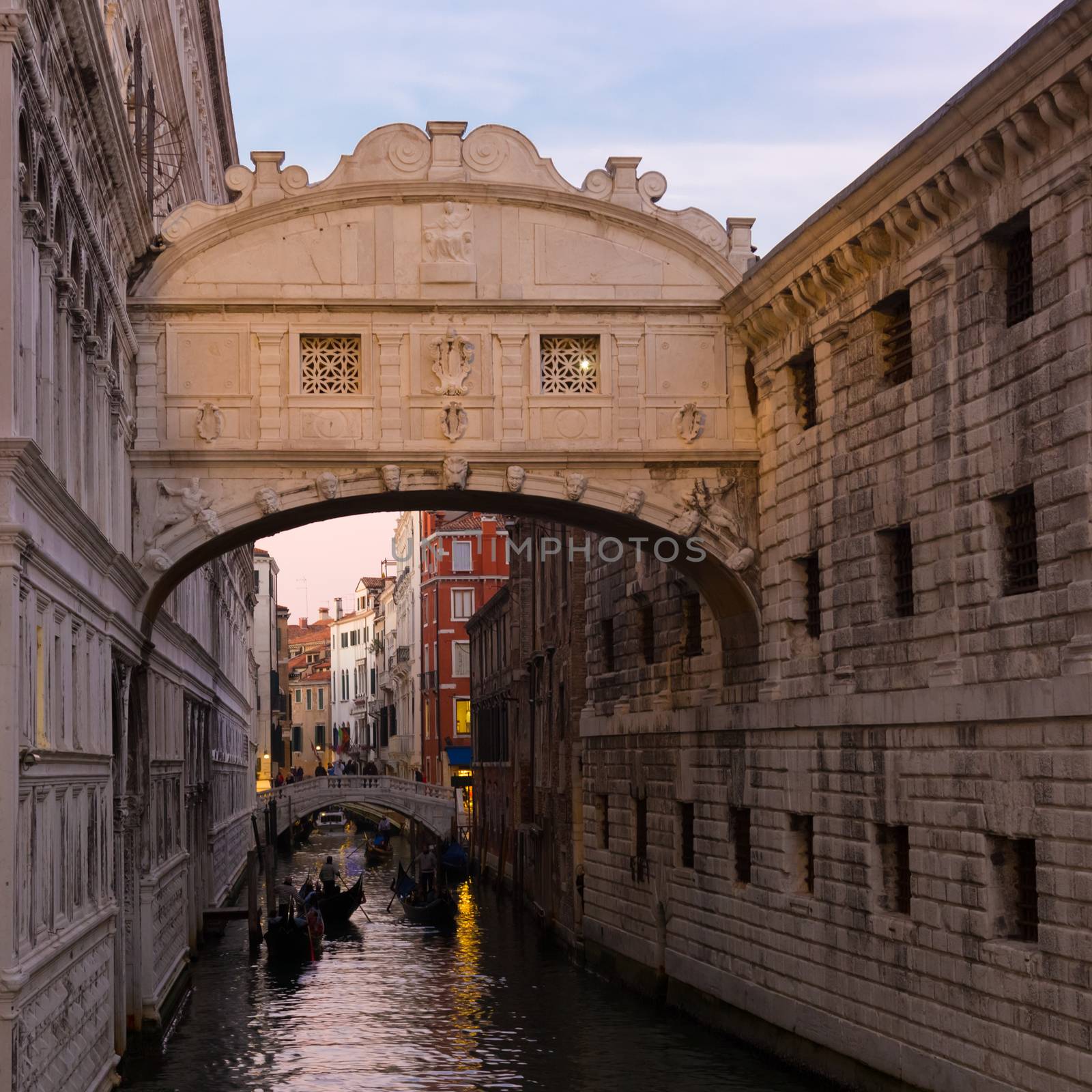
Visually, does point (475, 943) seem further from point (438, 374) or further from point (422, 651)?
point (422, 651)

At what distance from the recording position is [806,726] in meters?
17.4

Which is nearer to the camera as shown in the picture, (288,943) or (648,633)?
(648,633)

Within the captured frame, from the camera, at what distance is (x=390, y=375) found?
1888cm

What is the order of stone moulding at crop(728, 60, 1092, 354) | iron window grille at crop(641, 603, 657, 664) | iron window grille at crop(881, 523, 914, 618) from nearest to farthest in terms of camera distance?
stone moulding at crop(728, 60, 1092, 354), iron window grille at crop(881, 523, 914, 618), iron window grille at crop(641, 603, 657, 664)

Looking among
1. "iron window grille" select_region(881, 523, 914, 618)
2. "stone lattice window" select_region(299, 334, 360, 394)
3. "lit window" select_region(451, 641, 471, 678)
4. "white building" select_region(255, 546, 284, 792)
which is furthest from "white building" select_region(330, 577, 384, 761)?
"iron window grille" select_region(881, 523, 914, 618)

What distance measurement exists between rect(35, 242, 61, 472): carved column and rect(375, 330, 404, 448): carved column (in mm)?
6155

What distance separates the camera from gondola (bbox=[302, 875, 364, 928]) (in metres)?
34.2

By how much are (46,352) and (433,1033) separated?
11.5 meters

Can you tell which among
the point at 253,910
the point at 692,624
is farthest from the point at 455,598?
the point at 692,624

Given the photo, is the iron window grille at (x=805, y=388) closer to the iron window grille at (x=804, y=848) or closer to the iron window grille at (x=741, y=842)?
the iron window grille at (x=804, y=848)

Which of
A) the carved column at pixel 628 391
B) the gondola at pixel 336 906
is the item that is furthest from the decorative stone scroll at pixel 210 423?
the gondola at pixel 336 906

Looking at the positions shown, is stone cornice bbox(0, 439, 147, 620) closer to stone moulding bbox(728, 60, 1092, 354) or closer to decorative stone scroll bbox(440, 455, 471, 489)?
decorative stone scroll bbox(440, 455, 471, 489)

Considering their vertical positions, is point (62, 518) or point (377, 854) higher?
point (62, 518)

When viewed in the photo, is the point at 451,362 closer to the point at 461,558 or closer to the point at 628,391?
the point at 628,391
